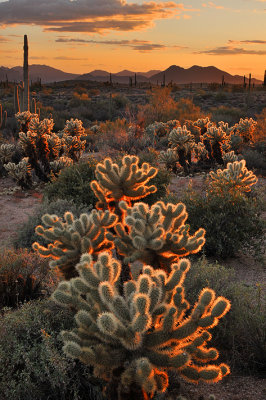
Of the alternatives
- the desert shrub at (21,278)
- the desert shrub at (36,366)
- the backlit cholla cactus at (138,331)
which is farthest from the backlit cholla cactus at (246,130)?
the backlit cholla cactus at (138,331)

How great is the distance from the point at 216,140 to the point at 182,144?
111cm

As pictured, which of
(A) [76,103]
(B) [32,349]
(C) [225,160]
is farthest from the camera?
(A) [76,103]

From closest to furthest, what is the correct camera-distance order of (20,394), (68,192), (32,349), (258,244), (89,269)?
(89,269) → (20,394) → (32,349) → (258,244) → (68,192)

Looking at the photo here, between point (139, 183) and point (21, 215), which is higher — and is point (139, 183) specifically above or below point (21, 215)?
above

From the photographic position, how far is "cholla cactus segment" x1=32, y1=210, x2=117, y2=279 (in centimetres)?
378

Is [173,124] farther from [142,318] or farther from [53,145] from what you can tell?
[142,318]

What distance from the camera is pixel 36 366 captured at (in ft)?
11.5

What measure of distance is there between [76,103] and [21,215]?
92.2ft

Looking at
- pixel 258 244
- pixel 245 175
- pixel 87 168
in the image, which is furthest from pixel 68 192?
pixel 258 244

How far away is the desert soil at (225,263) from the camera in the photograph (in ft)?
11.9

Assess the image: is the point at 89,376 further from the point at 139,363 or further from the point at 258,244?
the point at 258,244

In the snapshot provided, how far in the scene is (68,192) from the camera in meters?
9.75

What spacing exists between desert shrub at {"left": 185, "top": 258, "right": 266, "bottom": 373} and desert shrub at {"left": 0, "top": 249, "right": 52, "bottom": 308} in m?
1.90

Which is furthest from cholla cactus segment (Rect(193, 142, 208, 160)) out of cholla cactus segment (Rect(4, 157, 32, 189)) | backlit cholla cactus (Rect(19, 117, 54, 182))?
cholla cactus segment (Rect(4, 157, 32, 189))
